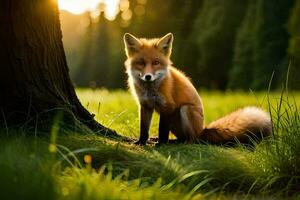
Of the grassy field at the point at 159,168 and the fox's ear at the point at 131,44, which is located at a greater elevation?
the fox's ear at the point at 131,44

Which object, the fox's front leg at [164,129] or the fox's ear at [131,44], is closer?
the fox's front leg at [164,129]

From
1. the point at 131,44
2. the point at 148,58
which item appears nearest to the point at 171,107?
the point at 148,58

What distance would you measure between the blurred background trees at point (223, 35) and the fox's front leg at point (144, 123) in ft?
→ 61.1

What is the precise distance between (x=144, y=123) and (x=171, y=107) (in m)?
0.40

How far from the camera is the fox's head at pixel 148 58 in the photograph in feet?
23.6

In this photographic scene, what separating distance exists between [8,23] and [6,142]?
1.45 metres

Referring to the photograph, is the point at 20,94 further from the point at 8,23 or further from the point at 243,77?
the point at 243,77

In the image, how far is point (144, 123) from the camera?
7137 millimetres

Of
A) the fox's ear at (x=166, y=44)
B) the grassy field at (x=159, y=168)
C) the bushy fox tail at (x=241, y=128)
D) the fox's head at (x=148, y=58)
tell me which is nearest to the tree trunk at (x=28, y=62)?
the grassy field at (x=159, y=168)

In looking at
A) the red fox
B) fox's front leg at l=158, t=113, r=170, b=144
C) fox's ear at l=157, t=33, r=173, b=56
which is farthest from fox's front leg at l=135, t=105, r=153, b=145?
fox's ear at l=157, t=33, r=173, b=56

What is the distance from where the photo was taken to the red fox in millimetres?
7090

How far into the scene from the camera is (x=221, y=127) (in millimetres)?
7301

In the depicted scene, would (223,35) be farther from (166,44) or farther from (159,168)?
(159,168)

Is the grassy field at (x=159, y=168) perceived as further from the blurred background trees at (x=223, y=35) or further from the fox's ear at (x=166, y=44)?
the blurred background trees at (x=223, y=35)
